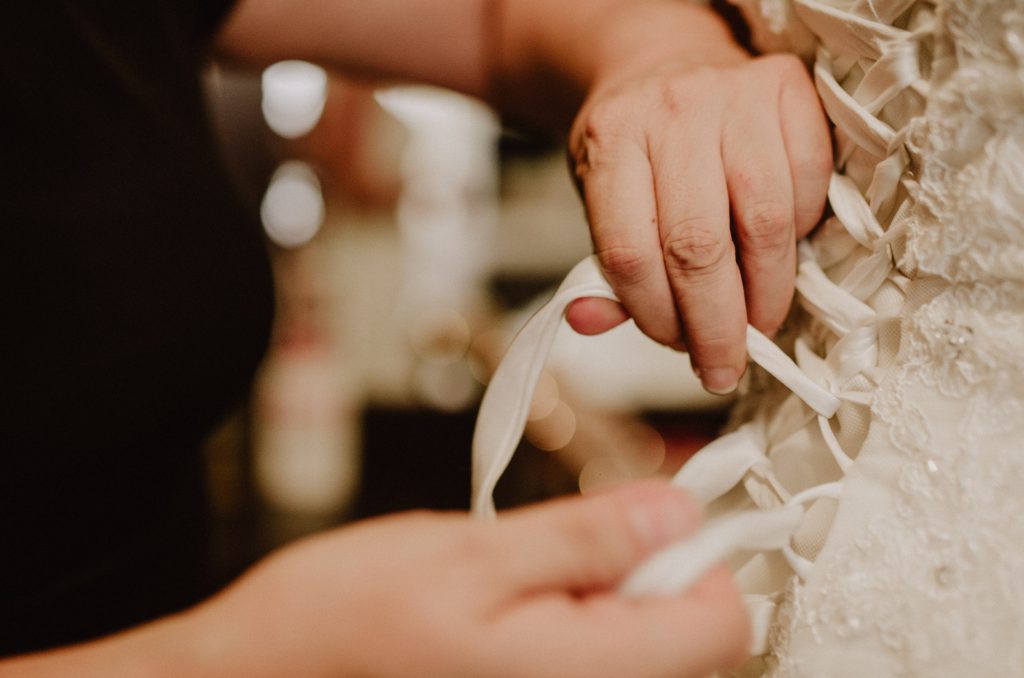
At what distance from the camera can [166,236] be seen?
48cm

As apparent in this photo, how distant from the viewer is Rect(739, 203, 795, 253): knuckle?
1.01ft

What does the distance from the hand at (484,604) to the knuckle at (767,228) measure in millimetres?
126

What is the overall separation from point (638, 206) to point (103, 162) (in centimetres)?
34

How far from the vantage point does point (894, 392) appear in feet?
0.93

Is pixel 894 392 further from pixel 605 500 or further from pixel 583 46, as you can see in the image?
pixel 583 46

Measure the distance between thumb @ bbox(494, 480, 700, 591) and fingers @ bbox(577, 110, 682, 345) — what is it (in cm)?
11

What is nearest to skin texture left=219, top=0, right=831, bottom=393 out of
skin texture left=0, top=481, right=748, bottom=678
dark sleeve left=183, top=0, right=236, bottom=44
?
skin texture left=0, top=481, right=748, bottom=678

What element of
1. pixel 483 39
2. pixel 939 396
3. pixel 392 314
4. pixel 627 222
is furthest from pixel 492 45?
pixel 392 314

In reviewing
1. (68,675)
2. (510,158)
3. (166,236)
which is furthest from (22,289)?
(510,158)

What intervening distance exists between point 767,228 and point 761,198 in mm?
13

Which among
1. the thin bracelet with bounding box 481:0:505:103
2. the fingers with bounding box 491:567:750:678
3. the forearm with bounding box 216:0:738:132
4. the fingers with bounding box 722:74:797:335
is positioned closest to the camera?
the fingers with bounding box 491:567:750:678

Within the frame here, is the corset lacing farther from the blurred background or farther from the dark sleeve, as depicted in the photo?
the blurred background

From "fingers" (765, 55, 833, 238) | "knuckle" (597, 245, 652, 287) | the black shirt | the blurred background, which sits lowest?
the blurred background

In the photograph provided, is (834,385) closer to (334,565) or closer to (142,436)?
(334,565)
